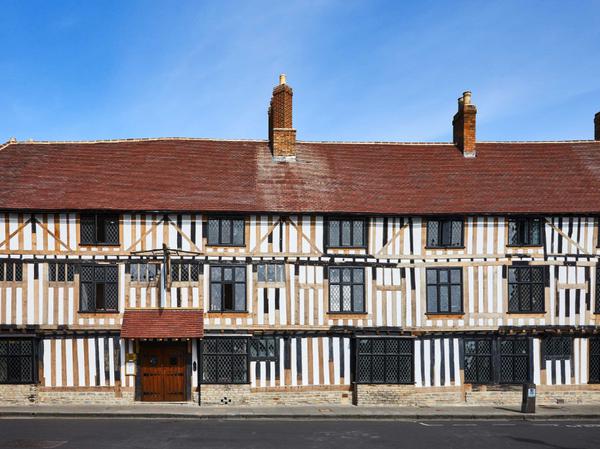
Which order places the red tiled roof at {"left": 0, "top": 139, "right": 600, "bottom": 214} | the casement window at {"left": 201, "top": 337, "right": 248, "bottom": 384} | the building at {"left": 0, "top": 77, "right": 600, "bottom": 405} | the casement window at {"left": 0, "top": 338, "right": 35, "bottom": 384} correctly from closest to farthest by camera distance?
the casement window at {"left": 0, "top": 338, "right": 35, "bottom": 384}, the building at {"left": 0, "top": 77, "right": 600, "bottom": 405}, the casement window at {"left": 201, "top": 337, "right": 248, "bottom": 384}, the red tiled roof at {"left": 0, "top": 139, "right": 600, "bottom": 214}

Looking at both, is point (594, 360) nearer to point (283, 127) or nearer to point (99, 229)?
point (283, 127)

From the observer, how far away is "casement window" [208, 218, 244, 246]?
20.0 m

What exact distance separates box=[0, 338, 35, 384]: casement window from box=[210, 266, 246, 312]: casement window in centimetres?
563

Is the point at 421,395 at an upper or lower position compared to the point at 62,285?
lower

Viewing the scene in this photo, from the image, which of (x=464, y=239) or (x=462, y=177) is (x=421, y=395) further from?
(x=462, y=177)

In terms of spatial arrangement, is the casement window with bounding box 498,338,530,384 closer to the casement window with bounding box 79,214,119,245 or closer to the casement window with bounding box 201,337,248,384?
the casement window with bounding box 201,337,248,384

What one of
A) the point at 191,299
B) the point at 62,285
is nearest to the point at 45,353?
the point at 62,285

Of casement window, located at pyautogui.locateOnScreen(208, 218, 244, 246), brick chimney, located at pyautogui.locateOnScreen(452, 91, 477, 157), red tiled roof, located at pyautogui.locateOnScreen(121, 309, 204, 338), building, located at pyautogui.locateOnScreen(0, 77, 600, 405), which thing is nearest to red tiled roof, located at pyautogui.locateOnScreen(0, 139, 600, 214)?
building, located at pyautogui.locateOnScreen(0, 77, 600, 405)

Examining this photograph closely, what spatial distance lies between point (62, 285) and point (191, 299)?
3.93 m

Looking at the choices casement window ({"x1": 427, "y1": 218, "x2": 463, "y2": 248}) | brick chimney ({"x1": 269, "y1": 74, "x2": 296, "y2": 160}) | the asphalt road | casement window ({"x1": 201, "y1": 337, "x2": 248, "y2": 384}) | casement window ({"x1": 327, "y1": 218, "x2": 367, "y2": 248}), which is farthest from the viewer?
brick chimney ({"x1": 269, "y1": 74, "x2": 296, "y2": 160})

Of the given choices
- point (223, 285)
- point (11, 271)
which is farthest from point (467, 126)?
point (11, 271)

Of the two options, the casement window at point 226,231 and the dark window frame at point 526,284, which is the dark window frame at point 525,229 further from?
the casement window at point 226,231

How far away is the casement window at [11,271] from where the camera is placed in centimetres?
1930

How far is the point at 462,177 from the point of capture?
22.5 m
